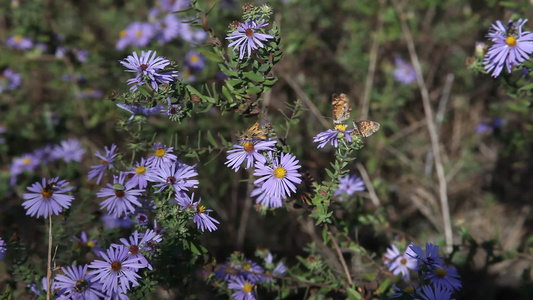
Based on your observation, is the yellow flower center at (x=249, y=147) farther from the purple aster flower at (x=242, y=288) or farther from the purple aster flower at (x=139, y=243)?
the purple aster flower at (x=242, y=288)

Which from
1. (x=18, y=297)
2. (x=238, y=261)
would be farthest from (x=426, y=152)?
(x=18, y=297)

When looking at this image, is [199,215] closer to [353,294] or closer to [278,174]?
[278,174]

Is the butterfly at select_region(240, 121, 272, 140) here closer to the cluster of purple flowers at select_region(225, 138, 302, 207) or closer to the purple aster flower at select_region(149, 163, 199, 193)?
the cluster of purple flowers at select_region(225, 138, 302, 207)

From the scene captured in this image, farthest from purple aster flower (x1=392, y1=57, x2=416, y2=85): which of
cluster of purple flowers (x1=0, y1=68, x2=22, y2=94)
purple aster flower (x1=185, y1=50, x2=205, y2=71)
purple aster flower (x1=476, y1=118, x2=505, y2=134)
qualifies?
cluster of purple flowers (x1=0, y1=68, x2=22, y2=94)

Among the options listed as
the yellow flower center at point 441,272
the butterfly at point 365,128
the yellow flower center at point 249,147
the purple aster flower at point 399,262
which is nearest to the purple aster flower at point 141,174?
the yellow flower center at point 249,147

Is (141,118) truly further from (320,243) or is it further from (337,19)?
(337,19)
